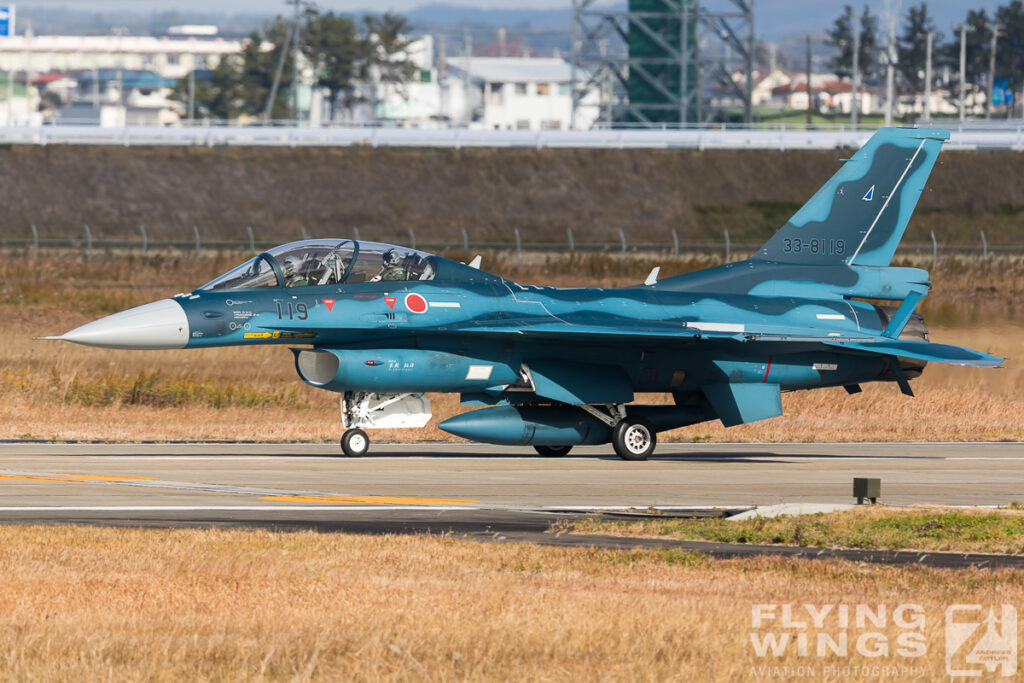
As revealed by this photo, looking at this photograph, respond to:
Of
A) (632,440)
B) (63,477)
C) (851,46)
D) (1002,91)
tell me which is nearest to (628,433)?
(632,440)

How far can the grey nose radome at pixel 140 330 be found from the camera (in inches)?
719

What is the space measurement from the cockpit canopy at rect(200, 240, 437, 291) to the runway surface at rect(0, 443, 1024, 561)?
2427 mm

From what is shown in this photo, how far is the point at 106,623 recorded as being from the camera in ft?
27.6

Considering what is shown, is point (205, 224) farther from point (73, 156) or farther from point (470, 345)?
point (470, 345)

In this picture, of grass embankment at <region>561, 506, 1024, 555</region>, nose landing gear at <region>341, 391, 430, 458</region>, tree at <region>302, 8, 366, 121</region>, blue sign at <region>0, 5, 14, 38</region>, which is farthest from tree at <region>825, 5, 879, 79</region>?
grass embankment at <region>561, 506, 1024, 555</region>

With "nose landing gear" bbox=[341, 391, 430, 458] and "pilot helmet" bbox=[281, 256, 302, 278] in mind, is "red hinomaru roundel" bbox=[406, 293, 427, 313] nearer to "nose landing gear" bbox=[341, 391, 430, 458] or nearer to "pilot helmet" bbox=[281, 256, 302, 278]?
"nose landing gear" bbox=[341, 391, 430, 458]

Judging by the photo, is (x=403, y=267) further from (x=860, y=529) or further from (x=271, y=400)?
(x=860, y=529)

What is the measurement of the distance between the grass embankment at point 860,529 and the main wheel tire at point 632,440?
22.7ft

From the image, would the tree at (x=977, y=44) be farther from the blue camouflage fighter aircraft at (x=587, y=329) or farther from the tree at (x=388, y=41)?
the blue camouflage fighter aircraft at (x=587, y=329)

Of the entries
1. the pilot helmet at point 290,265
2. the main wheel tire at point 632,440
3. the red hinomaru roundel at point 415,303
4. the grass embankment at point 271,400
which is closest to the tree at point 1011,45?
the grass embankment at point 271,400

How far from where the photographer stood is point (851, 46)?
151 m

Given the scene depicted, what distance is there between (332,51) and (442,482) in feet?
378

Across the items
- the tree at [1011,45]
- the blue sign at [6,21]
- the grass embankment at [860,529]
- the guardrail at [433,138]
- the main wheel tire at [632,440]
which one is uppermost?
the tree at [1011,45]

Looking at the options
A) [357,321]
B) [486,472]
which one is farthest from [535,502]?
[357,321]
